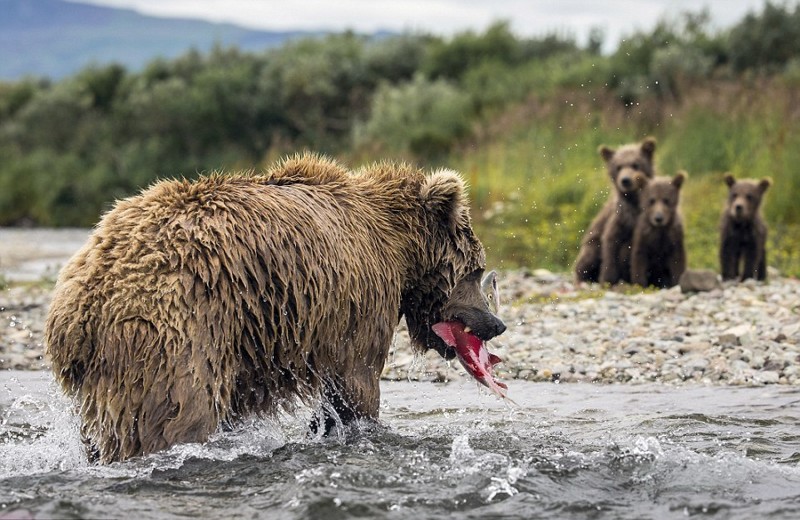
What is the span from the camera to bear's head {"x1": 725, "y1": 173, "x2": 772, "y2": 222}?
1270 centimetres

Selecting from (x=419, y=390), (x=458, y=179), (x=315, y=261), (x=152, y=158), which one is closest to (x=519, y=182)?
(x=419, y=390)

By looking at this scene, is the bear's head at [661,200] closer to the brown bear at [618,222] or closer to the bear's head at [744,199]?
the brown bear at [618,222]

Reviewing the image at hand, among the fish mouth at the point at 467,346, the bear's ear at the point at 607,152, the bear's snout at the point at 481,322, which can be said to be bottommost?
the fish mouth at the point at 467,346

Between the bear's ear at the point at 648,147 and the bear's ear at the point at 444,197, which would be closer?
the bear's ear at the point at 444,197

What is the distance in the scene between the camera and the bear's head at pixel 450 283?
619 cm

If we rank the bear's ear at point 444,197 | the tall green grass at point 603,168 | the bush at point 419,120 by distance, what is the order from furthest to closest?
the bush at point 419,120 → the tall green grass at point 603,168 → the bear's ear at point 444,197

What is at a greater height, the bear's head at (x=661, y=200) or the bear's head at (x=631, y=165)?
the bear's head at (x=631, y=165)

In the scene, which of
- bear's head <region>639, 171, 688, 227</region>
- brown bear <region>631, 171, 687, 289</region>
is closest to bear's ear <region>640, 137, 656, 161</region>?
bear's head <region>639, 171, 688, 227</region>

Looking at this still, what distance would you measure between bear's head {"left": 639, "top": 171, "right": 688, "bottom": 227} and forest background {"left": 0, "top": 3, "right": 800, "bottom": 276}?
1.78 meters

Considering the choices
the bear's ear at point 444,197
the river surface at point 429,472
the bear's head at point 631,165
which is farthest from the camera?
the bear's head at point 631,165

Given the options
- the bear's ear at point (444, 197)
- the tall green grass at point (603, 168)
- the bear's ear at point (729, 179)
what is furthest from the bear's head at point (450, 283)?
the tall green grass at point (603, 168)

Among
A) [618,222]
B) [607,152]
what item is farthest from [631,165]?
[618,222]

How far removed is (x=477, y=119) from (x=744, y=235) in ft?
38.4

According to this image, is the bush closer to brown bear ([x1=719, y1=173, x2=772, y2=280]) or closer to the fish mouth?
brown bear ([x1=719, y1=173, x2=772, y2=280])
